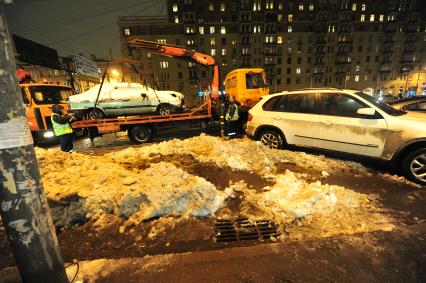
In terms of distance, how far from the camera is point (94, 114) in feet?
30.3

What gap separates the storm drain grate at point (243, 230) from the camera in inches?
121

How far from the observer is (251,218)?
135 inches

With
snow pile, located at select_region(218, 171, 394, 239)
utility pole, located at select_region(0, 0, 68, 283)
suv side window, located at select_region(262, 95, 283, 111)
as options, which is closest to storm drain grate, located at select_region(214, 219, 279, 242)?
snow pile, located at select_region(218, 171, 394, 239)

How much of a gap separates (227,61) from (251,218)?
197 ft

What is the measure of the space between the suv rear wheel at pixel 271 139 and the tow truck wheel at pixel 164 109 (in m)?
4.99

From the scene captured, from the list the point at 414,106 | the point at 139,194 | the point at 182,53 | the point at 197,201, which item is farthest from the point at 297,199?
the point at 182,53

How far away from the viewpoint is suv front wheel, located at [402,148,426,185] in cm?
438

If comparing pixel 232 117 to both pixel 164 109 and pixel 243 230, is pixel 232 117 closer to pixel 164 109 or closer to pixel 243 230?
pixel 164 109

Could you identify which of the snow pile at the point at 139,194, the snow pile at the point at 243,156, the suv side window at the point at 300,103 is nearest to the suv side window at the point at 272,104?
the suv side window at the point at 300,103

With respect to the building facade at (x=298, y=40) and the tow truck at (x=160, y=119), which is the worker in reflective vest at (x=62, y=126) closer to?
the tow truck at (x=160, y=119)

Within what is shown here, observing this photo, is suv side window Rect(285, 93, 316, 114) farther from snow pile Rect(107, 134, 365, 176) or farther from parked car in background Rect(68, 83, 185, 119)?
parked car in background Rect(68, 83, 185, 119)

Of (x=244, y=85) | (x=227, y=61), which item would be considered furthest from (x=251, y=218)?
(x=227, y=61)

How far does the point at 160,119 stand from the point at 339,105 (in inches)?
263

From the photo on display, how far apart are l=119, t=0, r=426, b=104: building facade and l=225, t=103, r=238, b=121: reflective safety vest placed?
50623 millimetres
